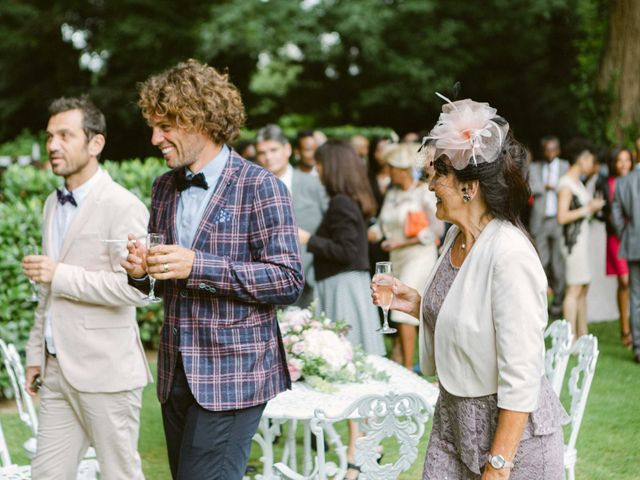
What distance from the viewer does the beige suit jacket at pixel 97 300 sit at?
12.7 feet

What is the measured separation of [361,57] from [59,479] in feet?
71.3

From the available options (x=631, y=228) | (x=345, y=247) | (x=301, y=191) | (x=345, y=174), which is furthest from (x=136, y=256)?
(x=631, y=228)

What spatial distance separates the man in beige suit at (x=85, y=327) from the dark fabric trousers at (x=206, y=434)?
0.81 metres

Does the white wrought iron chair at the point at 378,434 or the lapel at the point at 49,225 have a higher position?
the lapel at the point at 49,225

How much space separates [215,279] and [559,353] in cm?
235

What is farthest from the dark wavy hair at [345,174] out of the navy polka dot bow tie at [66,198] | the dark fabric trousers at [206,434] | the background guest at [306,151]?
the dark fabric trousers at [206,434]

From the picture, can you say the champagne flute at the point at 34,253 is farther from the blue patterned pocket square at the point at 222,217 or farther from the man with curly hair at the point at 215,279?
the blue patterned pocket square at the point at 222,217

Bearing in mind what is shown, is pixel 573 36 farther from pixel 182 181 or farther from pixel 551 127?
→ pixel 182 181

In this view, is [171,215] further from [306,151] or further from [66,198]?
[306,151]

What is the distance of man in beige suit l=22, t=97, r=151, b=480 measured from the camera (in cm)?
389

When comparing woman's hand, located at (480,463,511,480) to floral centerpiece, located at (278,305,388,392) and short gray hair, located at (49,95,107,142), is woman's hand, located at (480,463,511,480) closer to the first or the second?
floral centerpiece, located at (278,305,388,392)

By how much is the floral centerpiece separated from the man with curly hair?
124cm

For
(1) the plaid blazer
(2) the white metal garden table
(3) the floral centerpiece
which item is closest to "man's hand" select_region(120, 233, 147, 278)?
(1) the plaid blazer

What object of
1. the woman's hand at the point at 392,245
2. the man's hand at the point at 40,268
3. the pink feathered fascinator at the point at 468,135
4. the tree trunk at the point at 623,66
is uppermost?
the tree trunk at the point at 623,66
